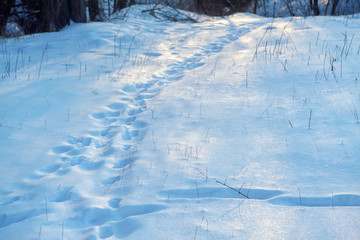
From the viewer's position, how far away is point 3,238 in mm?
1964

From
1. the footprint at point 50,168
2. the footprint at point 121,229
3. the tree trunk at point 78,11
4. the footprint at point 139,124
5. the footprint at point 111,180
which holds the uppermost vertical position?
the tree trunk at point 78,11

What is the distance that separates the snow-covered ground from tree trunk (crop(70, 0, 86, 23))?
2690 mm

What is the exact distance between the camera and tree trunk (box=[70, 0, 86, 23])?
8344 millimetres

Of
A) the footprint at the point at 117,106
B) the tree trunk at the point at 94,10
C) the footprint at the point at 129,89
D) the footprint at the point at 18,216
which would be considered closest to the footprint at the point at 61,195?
the footprint at the point at 18,216

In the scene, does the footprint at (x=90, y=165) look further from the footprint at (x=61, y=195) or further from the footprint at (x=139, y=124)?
the footprint at (x=139, y=124)

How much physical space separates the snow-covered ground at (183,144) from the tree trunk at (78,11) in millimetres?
2690

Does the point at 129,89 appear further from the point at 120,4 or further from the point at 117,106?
the point at 120,4

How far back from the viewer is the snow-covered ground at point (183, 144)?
2092 mm

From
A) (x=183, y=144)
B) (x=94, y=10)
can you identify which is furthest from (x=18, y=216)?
(x=94, y=10)

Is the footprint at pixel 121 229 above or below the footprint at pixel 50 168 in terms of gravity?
below

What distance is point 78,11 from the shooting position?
843 centimetres

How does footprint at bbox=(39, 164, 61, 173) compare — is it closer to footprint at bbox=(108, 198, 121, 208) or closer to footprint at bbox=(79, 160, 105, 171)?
footprint at bbox=(79, 160, 105, 171)

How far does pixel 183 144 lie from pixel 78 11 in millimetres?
6927

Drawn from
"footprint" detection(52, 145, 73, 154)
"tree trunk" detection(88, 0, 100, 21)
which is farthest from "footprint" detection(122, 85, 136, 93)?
"tree trunk" detection(88, 0, 100, 21)
